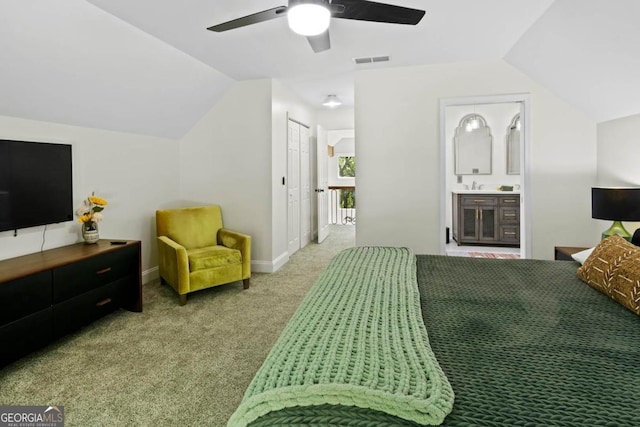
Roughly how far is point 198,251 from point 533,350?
326 cm

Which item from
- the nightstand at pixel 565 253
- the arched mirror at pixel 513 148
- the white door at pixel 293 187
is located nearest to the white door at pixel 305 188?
the white door at pixel 293 187

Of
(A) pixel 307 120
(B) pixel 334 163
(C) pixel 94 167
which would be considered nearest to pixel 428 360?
(C) pixel 94 167

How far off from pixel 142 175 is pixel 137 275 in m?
1.31

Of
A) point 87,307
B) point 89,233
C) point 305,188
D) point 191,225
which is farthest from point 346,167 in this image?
point 87,307

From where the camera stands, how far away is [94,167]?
3350mm

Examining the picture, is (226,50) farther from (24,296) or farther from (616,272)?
(616,272)

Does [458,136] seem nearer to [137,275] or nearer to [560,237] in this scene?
[560,237]

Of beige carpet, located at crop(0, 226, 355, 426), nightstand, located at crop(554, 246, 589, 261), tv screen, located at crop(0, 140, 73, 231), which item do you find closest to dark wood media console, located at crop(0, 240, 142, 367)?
beige carpet, located at crop(0, 226, 355, 426)

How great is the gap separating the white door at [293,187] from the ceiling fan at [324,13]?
2.92 meters

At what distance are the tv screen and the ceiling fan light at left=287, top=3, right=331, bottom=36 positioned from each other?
2.22 m

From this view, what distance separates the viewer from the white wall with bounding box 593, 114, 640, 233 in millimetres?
3035

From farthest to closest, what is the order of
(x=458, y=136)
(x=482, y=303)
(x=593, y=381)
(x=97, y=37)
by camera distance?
1. (x=458, y=136)
2. (x=97, y=37)
3. (x=482, y=303)
4. (x=593, y=381)

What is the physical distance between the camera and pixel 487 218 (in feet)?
17.8

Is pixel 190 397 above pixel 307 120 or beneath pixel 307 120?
beneath
